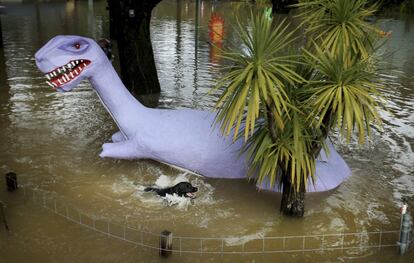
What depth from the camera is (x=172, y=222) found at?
17.5 feet

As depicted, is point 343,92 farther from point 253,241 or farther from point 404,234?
point 253,241

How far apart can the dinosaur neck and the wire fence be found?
1534 millimetres

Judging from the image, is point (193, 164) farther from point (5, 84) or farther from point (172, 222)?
point (5, 84)

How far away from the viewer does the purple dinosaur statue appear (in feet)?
19.7

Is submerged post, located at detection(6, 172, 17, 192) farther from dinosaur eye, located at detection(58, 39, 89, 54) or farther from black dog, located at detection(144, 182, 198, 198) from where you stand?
black dog, located at detection(144, 182, 198, 198)

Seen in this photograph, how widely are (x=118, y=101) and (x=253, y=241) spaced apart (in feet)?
8.37

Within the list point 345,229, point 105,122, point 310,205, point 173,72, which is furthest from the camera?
point 173,72

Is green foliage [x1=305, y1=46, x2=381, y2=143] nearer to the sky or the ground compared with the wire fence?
nearer to the sky

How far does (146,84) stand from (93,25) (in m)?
11.1

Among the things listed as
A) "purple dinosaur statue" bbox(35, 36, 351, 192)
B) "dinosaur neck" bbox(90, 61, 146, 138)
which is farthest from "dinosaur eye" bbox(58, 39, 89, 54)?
"dinosaur neck" bbox(90, 61, 146, 138)

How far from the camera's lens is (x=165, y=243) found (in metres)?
4.64

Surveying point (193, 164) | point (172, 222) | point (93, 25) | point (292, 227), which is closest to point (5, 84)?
point (193, 164)

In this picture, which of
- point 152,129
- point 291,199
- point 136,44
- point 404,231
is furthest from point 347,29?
point 136,44

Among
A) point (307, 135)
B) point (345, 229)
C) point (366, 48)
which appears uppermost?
point (366, 48)
